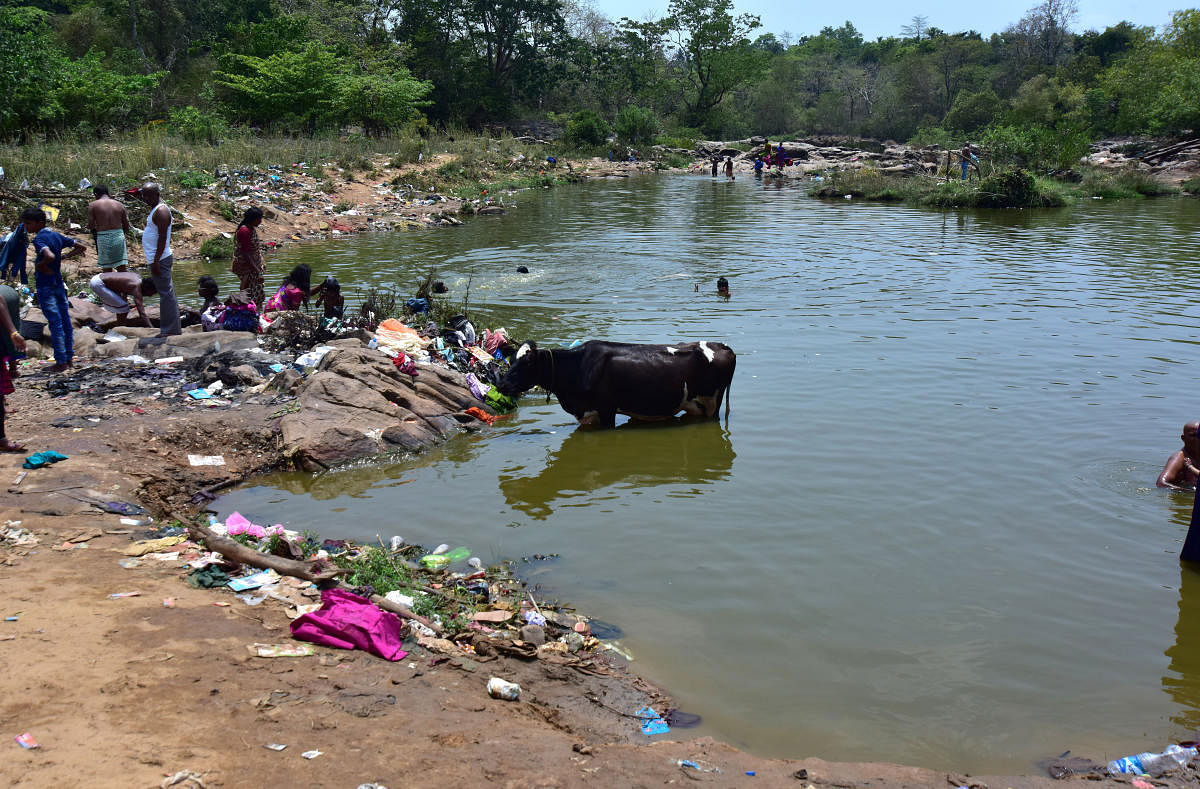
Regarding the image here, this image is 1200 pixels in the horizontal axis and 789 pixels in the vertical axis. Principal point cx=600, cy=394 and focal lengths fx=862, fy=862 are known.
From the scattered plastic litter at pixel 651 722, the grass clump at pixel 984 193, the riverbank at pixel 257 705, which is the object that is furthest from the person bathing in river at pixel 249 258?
the grass clump at pixel 984 193

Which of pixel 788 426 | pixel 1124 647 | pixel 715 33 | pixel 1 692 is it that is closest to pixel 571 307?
pixel 788 426

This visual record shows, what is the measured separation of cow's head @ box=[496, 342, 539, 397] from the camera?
9.87 m

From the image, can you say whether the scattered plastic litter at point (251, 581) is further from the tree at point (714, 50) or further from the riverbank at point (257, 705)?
the tree at point (714, 50)

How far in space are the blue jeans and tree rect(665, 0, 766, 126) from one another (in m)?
67.7

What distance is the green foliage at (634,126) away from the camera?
189 feet

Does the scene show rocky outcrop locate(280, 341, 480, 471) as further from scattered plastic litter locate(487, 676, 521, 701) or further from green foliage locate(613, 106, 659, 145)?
green foliage locate(613, 106, 659, 145)

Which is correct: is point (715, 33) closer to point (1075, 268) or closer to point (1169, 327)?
point (1075, 268)

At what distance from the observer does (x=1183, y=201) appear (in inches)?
1308

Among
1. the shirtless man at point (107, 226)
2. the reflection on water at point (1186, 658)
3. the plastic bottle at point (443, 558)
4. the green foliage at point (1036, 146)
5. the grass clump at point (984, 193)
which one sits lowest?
the reflection on water at point (1186, 658)

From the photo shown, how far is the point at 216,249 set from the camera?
67.9ft

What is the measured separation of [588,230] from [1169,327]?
55.3ft

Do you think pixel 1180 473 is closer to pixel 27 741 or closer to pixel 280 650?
pixel 280 650

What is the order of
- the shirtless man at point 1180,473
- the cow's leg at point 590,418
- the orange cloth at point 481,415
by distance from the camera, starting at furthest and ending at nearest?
the orange cloth at point 481,415 → the cow's leg at point 590,418 → the shirtless man at point 1180,473

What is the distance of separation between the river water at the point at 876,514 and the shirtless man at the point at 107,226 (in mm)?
5425
